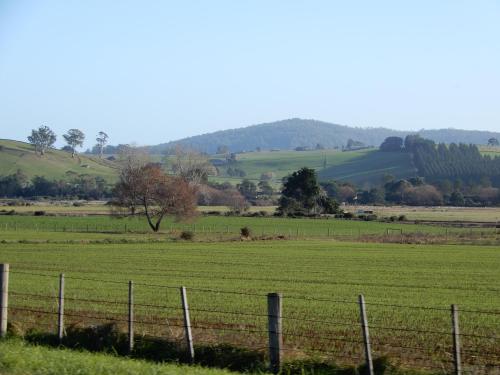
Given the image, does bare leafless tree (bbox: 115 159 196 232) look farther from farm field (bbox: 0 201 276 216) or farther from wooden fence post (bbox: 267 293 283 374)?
wooden fence post (bbox: 267 293 283 374)

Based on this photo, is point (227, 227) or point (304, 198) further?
point (304, 198)

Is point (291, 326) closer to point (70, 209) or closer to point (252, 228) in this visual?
point (252, 228)

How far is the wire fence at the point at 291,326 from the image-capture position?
14.0 m

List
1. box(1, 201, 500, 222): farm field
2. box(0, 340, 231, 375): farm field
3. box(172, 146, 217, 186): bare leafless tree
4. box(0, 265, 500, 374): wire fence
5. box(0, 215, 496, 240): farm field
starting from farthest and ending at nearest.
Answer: box(172, 146, 217, 186): bare leafless tree < box(1, 201, 500, 222): farm field < box(0, 215, 496, 240): farm field < box(0, 265, 500, 374): wire fence < box(0, 340, 231, 375): farm field

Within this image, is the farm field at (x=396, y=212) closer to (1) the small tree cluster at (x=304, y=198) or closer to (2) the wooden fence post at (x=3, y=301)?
(1) the small tree cluster at (x=304, y=198)

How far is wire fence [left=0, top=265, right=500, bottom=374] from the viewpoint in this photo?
1400 cm

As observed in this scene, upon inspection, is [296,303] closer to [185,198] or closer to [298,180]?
[185,198]

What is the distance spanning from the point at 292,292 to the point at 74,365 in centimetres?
1580

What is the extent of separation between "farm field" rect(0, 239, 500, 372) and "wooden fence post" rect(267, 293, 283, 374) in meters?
0.52

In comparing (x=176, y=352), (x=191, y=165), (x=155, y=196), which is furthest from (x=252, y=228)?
(x=176, y=352)

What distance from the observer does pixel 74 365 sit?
43.1ft

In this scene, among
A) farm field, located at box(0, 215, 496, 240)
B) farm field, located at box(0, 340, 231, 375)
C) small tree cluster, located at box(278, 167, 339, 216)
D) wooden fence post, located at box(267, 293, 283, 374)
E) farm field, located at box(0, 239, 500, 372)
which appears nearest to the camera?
farm field, located at box(0, 340, 231, 375)

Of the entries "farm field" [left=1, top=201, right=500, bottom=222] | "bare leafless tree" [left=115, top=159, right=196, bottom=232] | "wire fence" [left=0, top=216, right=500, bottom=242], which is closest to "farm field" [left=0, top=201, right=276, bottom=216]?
"farm field" [left=1, top=201, right=500, bottom=222]

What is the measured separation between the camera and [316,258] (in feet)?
158
